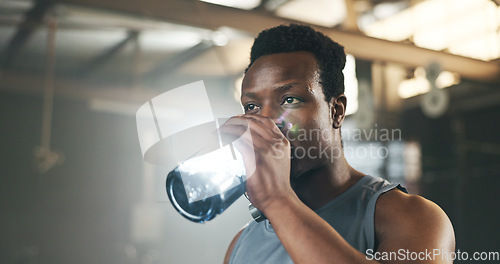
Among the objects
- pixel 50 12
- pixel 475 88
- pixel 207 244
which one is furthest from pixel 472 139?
pixel 50 12

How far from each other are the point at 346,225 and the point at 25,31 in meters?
3.21

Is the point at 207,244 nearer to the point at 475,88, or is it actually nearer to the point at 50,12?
the point at 50,12

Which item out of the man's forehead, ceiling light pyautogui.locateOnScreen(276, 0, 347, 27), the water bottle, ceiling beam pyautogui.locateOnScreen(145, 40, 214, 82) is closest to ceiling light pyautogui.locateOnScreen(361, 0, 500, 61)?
ceiling light pyautogui.locateOnScreen(276, 0, 347, 27)

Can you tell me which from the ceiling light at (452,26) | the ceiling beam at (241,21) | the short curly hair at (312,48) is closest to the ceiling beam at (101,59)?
the ceiling beam at (241,21)

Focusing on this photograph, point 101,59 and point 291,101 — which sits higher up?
point 101,59

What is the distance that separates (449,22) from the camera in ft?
12.3

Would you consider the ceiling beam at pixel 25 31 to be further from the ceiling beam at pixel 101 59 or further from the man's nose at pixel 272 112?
the man's nose at pixel 272 112

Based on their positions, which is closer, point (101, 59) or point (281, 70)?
point (281, 70)

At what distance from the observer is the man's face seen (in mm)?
791

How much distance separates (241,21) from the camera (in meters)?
2.52

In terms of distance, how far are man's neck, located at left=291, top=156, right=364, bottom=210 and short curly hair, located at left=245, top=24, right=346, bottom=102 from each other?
0.49 ft

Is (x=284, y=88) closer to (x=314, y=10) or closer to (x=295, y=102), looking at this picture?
(x=295, y=102)

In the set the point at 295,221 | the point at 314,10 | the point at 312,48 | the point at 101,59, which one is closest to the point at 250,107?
the point at 312,48

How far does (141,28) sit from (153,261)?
1.88 m
